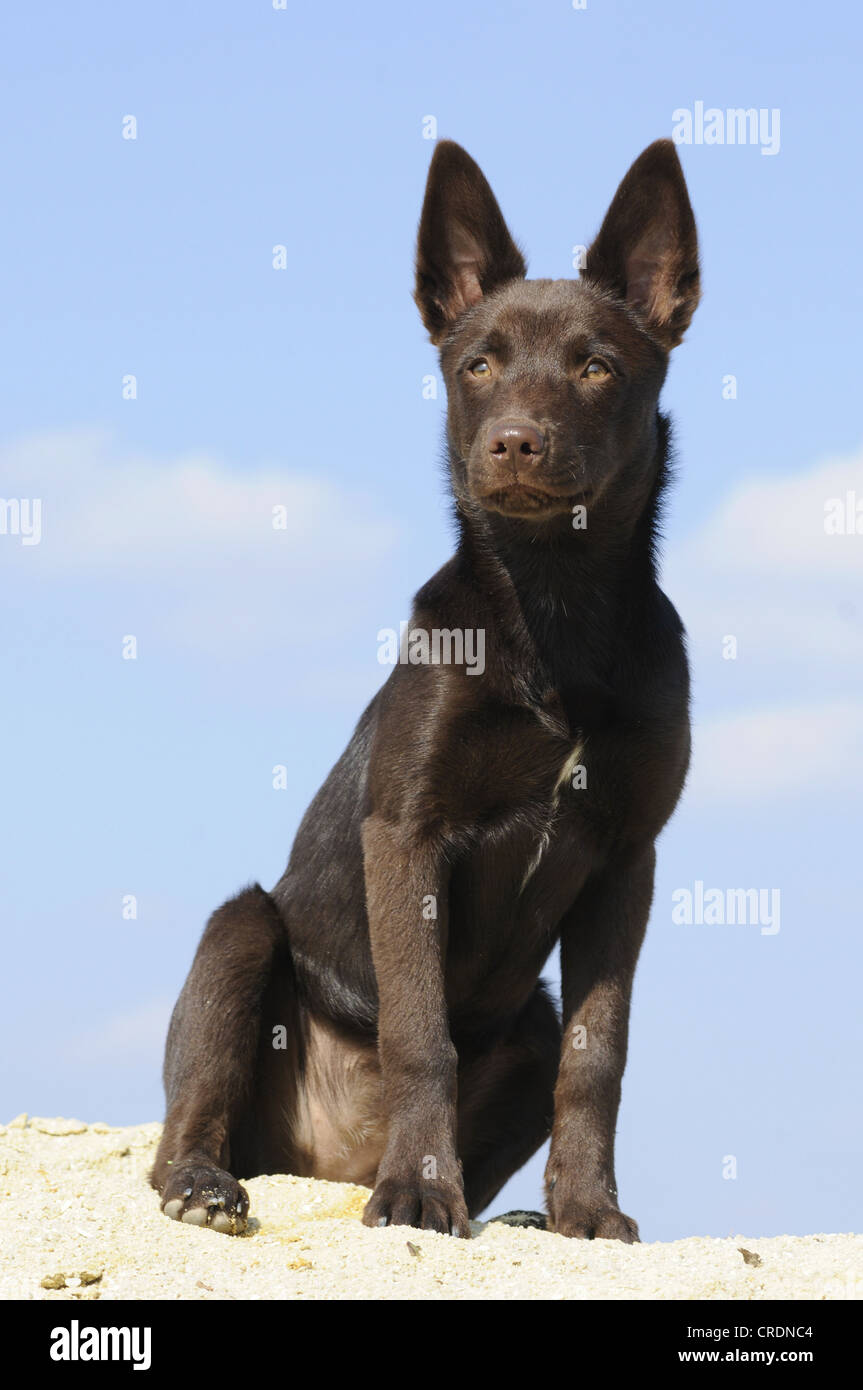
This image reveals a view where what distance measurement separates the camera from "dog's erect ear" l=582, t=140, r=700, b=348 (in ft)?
19.4

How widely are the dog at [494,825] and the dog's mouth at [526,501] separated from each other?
10 millimetres

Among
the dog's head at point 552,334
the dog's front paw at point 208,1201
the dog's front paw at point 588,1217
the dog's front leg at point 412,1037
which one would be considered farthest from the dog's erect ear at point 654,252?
the dog's front paw at point 208,1201

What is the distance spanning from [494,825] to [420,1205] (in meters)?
1.32

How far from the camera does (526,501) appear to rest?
5.27m

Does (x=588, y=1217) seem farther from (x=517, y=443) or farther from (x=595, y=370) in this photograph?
(x=595, y=370)

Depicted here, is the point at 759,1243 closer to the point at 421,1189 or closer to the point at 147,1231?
the point at 421,1189

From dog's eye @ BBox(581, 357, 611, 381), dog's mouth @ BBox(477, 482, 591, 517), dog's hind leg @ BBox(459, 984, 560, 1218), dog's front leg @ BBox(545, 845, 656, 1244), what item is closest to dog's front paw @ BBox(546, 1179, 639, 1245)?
dog's front leg @ BBox(545, 845, 656, 1244)

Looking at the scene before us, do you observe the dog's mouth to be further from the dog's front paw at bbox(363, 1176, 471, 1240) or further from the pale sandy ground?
the pale sandy ground

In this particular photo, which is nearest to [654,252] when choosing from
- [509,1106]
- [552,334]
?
[552,334]

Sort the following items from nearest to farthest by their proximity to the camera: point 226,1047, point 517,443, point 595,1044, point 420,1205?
point 420,1205 → point 517,443 → point 595,1044 → point 226,1047

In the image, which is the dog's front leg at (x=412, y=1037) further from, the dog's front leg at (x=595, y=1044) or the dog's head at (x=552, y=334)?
the dog's head at (x=552, y=334)

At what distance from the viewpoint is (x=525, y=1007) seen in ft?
20.6

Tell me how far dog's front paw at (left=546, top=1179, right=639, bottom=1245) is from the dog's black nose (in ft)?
8.05

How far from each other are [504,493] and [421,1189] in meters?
2.27
